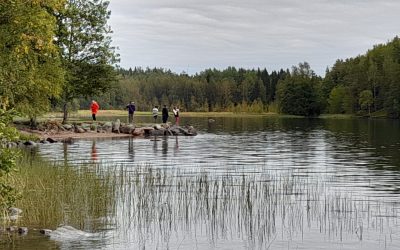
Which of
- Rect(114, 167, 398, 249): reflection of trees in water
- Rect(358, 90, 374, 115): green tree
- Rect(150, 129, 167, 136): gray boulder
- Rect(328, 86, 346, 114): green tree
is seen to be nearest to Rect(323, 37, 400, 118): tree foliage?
Rect(358, 90, 374, 115): green tree

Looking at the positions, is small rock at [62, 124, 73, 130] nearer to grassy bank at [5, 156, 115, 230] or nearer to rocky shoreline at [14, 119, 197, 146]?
rocky shoreline at [14, 119, 197, 146]

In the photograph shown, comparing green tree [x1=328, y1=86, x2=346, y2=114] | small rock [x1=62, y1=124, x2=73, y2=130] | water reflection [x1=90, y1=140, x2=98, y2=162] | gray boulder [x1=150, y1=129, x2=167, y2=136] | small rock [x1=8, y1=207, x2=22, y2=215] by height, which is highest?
green tree [x1=328, y1=86, x2=346, y2=114]

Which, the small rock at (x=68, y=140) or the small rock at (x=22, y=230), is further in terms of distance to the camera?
the small rock at (x=68, y=140)

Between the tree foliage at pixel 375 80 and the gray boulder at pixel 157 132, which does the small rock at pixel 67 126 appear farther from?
the tree foliage at pixel 375 80

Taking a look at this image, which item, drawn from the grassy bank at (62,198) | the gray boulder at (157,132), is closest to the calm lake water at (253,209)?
the grassy bank at (62,198)

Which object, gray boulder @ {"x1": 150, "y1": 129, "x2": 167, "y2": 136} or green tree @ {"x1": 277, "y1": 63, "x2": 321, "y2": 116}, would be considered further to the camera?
green tree @ {"x1": 277, "y1": 63, "x2": 321, "y2": 116}

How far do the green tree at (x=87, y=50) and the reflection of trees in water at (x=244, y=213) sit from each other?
133 ft

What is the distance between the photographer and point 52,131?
173 ft

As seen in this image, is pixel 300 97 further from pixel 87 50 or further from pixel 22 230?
pixel 22 230

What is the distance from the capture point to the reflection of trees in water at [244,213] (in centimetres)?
1548

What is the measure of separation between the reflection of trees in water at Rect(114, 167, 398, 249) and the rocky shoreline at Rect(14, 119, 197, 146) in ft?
96.8

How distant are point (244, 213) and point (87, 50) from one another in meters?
47.4

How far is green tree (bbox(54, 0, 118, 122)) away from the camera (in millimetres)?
60531

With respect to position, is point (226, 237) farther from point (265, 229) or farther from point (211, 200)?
point (211, 200)
